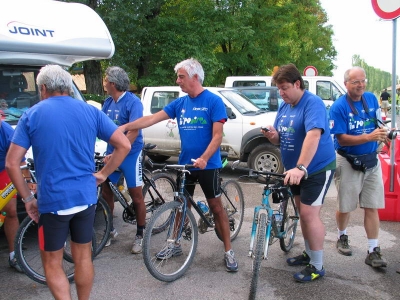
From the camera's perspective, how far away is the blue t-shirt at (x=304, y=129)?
3.42m

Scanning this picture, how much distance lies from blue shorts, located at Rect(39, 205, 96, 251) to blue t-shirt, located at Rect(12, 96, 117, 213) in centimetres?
8

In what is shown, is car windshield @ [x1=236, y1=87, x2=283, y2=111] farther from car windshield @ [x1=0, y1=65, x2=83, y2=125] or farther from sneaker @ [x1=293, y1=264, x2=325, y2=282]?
sneaker @ [x1=293, y1=264, x2=325, y2=282]

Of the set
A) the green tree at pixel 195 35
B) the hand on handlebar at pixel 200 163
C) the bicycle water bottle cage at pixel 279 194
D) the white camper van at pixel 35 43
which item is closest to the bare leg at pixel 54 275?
the hand on handlebar at pixel 200 163

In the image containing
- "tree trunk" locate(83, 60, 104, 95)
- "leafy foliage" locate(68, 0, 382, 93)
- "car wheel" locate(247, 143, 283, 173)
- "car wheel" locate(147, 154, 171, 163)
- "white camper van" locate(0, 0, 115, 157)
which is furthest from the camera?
"leafy foliage" locate(68, 0, 382, 93)

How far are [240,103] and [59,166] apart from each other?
20.8ft

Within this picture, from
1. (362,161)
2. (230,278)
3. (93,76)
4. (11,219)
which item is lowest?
(230,278)

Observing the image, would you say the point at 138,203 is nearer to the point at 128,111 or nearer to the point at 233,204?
the point at 128,111

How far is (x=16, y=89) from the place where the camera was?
5.36 metres

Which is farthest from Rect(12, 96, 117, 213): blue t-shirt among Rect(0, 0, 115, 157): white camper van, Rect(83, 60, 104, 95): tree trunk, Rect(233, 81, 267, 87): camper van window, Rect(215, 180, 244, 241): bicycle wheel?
Rect(83, 60, 104, 95): tree trunk

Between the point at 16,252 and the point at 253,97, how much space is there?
7.41 meters

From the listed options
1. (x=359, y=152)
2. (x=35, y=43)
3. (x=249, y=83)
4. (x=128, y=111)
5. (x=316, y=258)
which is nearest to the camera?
(x=316, y=258)

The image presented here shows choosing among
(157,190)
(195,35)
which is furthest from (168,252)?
(195,35)

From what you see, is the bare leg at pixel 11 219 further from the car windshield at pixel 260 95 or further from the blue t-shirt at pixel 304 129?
the car windshield at pixel 260 95

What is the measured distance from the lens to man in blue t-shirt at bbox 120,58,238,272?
12.4ft
